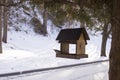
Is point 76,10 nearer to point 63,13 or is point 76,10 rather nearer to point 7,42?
point 63,13

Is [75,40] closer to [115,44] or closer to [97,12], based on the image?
[97,12]

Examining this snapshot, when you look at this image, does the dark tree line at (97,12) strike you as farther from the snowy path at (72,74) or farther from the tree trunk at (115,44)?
the snowy path at (72,74)

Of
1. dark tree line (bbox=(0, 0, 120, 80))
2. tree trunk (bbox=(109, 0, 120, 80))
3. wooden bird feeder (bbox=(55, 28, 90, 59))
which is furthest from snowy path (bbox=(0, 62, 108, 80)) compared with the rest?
tree trunk (bbox=(109, 0, 120, 80))

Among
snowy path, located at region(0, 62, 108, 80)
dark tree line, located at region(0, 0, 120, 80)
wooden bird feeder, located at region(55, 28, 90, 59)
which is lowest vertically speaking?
snowy path, located at region(0, 62, 108, 80)

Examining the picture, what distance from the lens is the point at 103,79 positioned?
282 inches

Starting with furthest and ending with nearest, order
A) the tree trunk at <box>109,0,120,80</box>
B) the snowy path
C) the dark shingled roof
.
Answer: the dark shingled roof < the snowy path < the tree trunk at <box>109,0,120,80</box>

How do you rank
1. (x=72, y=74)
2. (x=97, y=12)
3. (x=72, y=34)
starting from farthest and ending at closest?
(x=72, y=34), (x=72, y=74), (x=97, y=12)

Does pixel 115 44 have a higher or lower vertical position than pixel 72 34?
lower

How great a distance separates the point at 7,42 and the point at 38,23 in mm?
6132

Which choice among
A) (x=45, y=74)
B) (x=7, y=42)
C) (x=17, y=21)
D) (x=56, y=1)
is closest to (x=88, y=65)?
(x=45, y=74)

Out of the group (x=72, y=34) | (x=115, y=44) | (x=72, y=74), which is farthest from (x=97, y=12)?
(x=72, y=34)

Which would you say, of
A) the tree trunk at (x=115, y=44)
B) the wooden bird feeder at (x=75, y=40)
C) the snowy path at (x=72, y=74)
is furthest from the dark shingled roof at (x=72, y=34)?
the tree trunk at (x=115, y=44)

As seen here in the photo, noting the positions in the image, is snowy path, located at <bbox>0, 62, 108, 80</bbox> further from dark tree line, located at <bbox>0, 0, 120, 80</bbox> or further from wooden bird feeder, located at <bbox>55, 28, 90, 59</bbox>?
dark tree line, located at <bbox>0, 0, 120, 80</bbox>

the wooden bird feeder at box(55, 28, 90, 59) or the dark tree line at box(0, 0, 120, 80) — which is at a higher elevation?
the dark tree line at box(0, 0, 120, 80)
